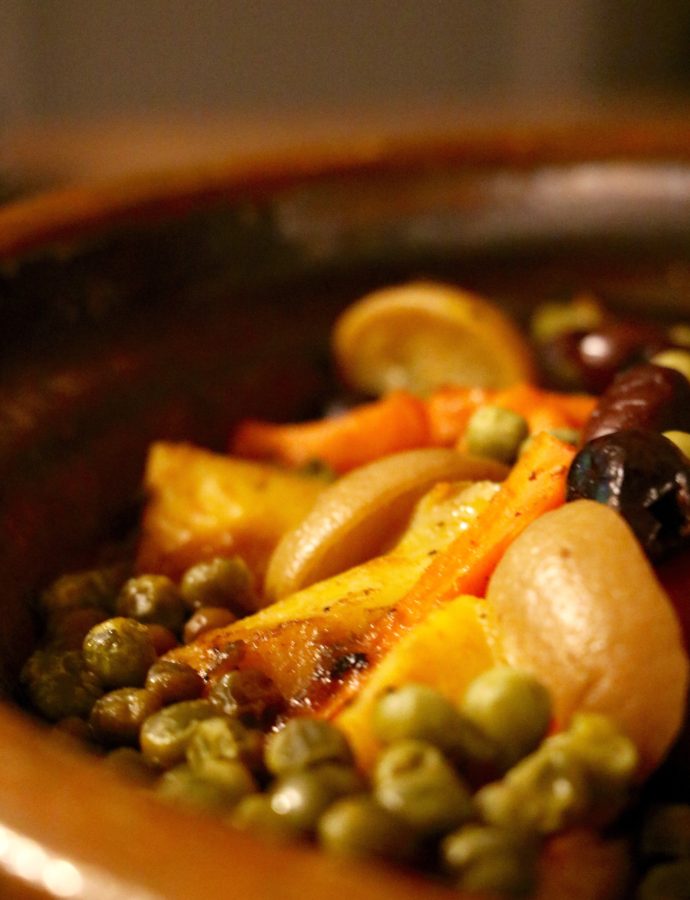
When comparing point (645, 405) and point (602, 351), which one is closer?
point (645, 405)

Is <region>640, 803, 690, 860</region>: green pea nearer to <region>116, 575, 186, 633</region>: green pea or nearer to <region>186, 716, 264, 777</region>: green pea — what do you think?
<region>186, 716, 264, 777</region>: green pea

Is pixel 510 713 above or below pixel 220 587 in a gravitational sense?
above

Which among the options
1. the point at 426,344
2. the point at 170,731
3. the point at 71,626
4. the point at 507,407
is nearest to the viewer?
the point at 170,731

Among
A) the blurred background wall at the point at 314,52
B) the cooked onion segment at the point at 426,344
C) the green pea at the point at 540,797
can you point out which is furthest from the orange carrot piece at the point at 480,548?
the blurred background wall at the point at 314,52

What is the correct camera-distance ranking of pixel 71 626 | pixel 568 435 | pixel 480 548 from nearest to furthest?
pixel 480 548
pixel 71 626
pixel 568 435

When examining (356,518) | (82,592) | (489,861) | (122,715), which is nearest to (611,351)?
(356,518)

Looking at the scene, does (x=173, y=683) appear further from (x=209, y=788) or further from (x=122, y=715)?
(x=209, y=788)

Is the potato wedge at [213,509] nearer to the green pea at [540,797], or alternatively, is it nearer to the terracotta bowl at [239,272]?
the terracotta bowl at [239,272]
